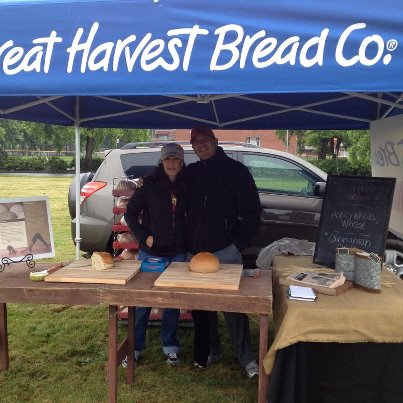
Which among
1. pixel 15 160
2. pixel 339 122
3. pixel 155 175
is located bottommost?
pixel 15 160

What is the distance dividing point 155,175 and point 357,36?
5.87ft

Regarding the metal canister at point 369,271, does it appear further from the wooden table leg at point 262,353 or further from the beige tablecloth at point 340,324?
the wooden table leg at point 262,353

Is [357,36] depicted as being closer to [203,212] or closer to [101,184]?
[203,212]

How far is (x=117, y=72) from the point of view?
81.1 inches

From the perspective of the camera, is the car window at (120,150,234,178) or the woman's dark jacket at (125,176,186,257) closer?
the woman's dark jacket at (125,176,186,257)

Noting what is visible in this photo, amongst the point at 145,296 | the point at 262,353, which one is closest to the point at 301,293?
the point at 262,353

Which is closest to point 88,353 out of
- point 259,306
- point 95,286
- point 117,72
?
point 95,286

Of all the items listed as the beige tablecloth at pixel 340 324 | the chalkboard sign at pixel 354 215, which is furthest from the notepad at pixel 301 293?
the chalkboard sign at pixel 354 215

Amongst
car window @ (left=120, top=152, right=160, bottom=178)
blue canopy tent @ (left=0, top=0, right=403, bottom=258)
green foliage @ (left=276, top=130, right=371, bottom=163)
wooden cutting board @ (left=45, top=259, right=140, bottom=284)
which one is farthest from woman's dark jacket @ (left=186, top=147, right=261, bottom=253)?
green foliage @ (left=276, top=130, right=371, bottom=163)

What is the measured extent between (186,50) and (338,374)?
1898 mm

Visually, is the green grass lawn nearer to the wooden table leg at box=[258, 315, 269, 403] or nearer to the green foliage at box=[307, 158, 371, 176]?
the wooden table leg at box=[258, 315, 269, 403]

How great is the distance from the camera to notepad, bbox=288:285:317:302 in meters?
2.40

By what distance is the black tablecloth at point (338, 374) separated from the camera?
235cm

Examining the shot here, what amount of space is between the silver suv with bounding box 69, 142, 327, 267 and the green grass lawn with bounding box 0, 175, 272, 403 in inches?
46.0
